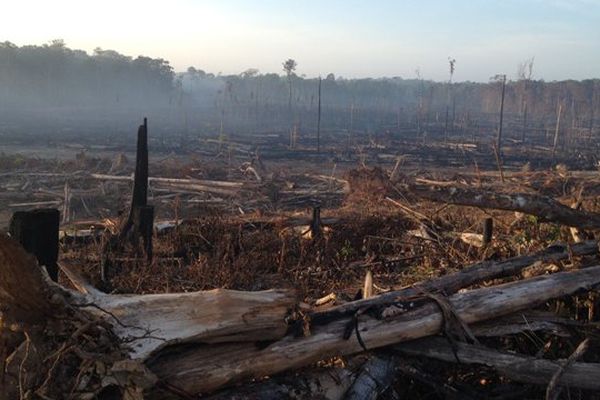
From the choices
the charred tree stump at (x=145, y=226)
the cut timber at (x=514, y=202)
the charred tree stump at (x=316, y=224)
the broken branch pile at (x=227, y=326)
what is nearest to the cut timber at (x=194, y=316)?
the broken branch pile at (x=227, y=326)

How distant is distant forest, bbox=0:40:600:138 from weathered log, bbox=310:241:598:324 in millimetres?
44917

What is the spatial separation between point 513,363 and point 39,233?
3198 millimetres

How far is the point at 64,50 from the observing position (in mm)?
72312

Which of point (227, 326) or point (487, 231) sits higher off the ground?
point (227, 326)

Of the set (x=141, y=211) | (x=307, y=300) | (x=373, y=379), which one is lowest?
(x=307, y=300)

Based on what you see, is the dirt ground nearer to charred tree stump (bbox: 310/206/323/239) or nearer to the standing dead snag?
charred tree stump (bbox: 310/206/323/239)

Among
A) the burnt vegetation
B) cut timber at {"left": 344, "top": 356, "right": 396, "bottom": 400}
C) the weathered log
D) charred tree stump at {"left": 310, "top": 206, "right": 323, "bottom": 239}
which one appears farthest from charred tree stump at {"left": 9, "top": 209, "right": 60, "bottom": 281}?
charred tree stump at {"left": 310, "top": 206, "right": 323, "bottom": 239}

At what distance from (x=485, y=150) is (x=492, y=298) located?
38.2 meters

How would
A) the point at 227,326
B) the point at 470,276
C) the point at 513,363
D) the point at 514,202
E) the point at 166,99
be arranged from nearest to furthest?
the point at 227,326
the point at 513,363
the point at 470,276
the point at 514,202
the point at 166,99

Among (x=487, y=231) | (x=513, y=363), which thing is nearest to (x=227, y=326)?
(x=513, y=363)

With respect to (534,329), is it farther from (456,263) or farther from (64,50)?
(64,50)

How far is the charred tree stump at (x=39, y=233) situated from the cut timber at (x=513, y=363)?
2.41m

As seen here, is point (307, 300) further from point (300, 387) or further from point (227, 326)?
point (227, 326)

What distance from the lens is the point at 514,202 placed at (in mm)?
4867
